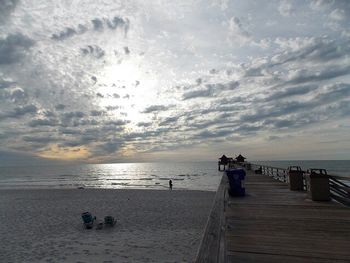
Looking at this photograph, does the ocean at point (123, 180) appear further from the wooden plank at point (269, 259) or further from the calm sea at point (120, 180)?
the wooden plank at point (269, 259)

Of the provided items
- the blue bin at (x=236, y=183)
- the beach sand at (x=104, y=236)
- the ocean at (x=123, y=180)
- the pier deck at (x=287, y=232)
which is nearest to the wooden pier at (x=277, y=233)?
the pier deck at (x=287, y=232)

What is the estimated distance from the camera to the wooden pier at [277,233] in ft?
11.8

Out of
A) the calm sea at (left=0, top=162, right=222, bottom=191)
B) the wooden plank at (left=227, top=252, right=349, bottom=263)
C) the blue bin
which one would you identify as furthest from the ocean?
the wooden plank at (left=227, top=252, right=349, bottom=263)

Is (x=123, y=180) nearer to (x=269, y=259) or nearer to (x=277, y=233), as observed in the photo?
(x=277, y=233)

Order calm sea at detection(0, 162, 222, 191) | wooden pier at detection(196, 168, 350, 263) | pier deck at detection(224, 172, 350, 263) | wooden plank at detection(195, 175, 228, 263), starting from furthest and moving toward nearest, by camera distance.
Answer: calm sea at detection(0, 162, 222, 191)
pier deck at detection(224, 172, 350, 263)
wooden pier at detection(196, 168, 350, 263)
wooden plank at detection(195, 175, 228, 263)

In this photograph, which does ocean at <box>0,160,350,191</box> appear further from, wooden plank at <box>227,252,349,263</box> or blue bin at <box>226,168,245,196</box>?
wooden plank at <box>227,252,349,263</box>

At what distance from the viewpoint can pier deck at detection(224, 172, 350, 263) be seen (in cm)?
412

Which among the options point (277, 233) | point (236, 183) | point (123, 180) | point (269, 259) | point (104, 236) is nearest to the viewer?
point (269, 259)

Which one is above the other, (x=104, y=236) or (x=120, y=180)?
(x=120, y=180)

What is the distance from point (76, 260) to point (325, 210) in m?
9.33

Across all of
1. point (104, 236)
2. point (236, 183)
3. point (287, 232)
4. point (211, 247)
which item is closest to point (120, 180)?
point (104, 236)

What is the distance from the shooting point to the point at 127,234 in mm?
14219

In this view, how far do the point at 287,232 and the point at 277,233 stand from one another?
0.79 ft

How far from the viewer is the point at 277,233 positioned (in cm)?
521
